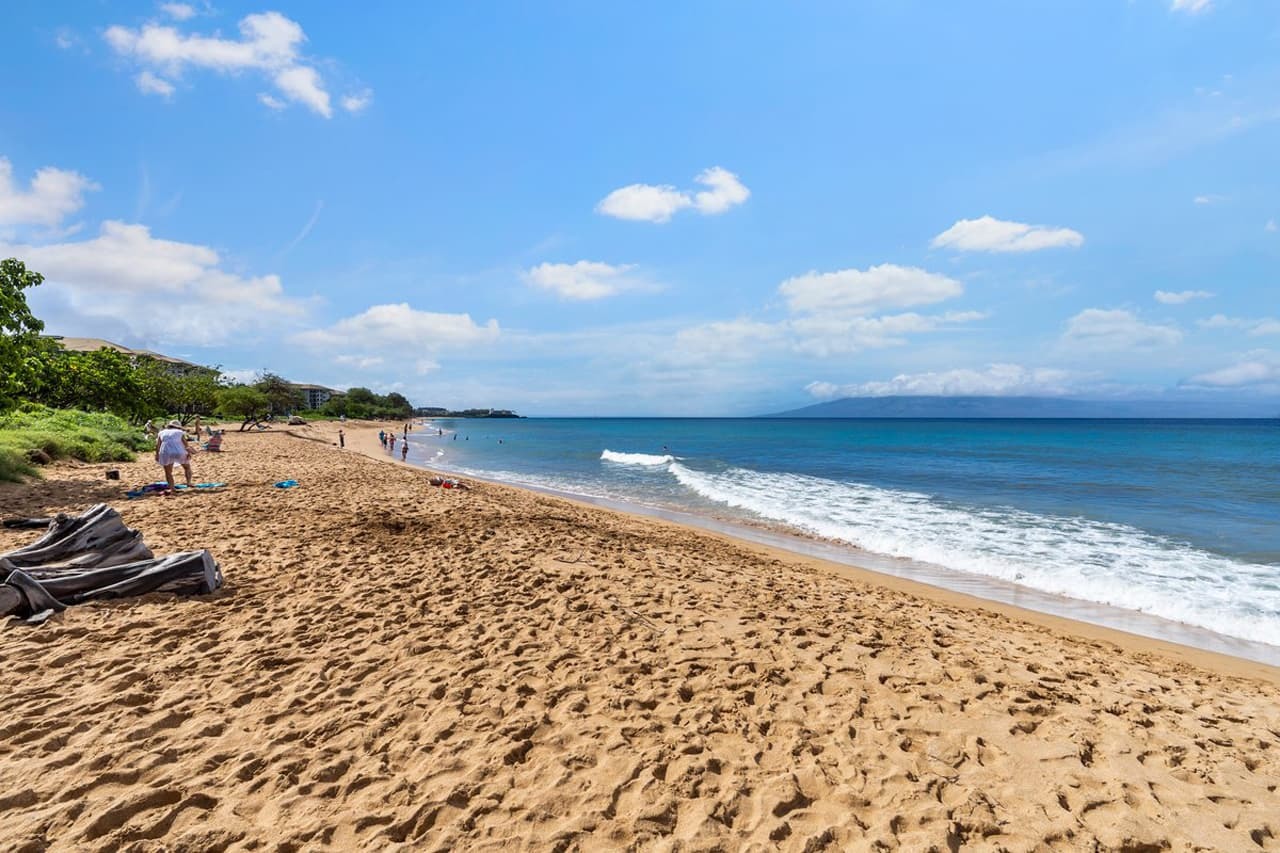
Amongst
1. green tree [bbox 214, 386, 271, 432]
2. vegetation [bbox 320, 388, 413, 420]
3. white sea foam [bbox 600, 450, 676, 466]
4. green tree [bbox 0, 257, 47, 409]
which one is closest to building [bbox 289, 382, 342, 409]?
vegetation [bbox 320, 388, 413, 420]

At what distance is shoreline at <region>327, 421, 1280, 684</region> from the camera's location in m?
7.16

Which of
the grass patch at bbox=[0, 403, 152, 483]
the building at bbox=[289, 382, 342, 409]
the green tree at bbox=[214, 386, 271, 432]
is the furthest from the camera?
the building at bbox=[289, 382, 342, 409]

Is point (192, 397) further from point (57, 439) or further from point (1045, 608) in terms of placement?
point (1045, 608)

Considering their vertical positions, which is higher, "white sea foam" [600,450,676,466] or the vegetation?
the vegetation

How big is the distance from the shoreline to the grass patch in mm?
17049

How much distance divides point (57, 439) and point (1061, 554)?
27867 mm

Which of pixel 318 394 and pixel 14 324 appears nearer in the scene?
pixel 14 324

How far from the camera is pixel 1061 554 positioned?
12180 millimetres

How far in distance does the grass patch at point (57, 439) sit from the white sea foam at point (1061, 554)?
65.2 ft

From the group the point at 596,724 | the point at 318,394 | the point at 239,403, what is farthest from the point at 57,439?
the point at 318,394

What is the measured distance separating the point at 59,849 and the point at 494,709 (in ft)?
7.56

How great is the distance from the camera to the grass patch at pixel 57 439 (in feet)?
43.7

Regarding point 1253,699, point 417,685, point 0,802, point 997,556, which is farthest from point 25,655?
point 997,556

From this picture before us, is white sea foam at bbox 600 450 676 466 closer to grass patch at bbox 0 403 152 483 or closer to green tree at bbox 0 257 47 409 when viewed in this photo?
grass patch at bbox 0 403 152 483
